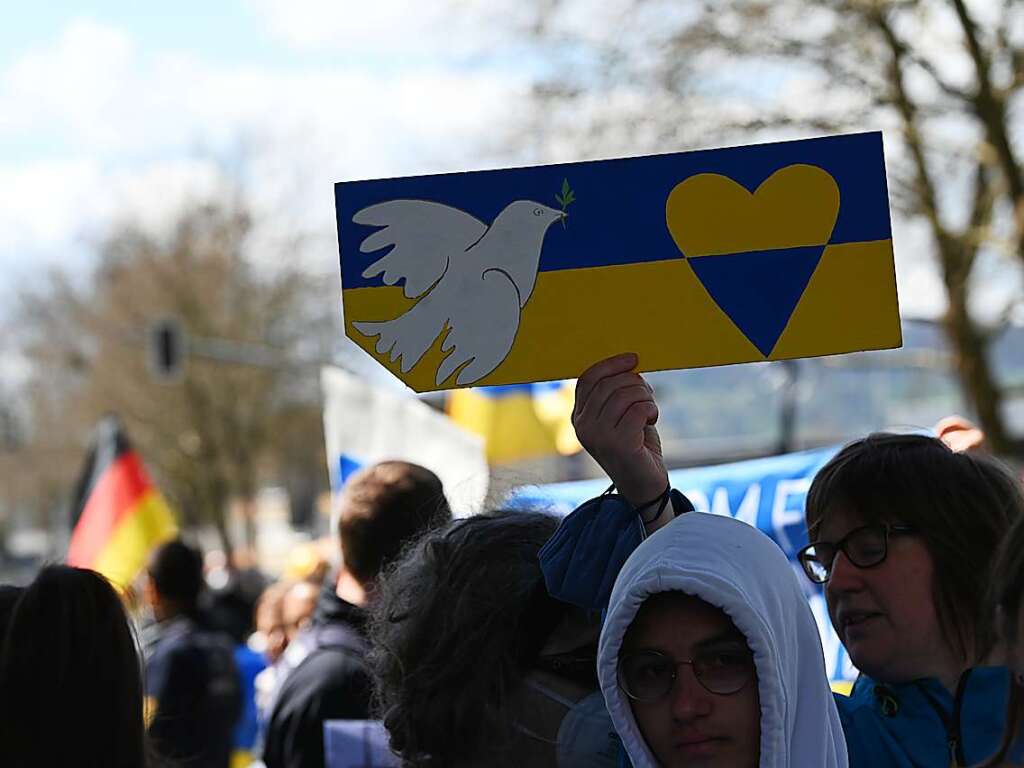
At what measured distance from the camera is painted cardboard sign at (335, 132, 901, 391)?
6.81ft

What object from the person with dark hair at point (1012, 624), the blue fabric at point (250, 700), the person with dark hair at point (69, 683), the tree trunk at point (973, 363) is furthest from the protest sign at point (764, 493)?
the tree trunk at point (973, 363)

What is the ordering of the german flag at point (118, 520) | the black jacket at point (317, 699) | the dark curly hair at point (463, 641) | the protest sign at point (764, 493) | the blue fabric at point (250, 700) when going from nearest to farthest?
the dark curly hair at point (463, 641) → the black jacket at point (317, 699) → the protest sign at point (764, 493) → the german flag at point (118, 520) → the blue fabric at point (250, 700)

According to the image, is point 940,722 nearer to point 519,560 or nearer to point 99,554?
point 519,560

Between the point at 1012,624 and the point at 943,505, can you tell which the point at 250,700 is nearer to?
the point at 943,505

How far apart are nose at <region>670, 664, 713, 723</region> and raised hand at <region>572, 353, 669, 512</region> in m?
0.30

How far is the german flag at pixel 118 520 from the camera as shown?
24.8 feet

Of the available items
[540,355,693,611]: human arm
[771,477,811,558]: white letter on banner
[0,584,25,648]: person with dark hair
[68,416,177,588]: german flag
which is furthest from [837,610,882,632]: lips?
[68,416,177,588]: german flag

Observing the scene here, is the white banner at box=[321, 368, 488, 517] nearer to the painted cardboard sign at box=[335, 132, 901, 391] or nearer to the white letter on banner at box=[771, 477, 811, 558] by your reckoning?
the white letter on banner at box=[771, 477, 811, 558]

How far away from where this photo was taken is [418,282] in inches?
82.1

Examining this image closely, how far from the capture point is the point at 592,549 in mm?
2111

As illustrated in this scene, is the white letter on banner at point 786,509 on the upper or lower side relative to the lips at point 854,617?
lower

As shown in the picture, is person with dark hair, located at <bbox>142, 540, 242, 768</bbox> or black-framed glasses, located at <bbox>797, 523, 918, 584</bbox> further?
person with dark hair, located at <bbox>142, 540, 242, 768</bbox>

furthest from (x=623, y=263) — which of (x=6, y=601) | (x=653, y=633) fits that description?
(x=6, y=601)

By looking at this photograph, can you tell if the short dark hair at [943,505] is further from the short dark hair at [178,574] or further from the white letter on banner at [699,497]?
the short dark hair at [178,574]
